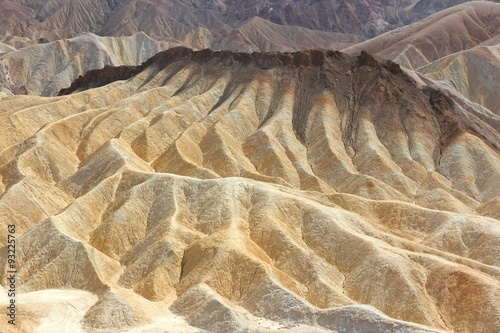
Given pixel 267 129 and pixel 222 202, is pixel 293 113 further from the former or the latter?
pixel 222 202

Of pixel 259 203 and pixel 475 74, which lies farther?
pixel 475 74

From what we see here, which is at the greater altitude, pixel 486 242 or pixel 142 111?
pixel 142 111

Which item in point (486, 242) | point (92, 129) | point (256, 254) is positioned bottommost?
point (486, 242)

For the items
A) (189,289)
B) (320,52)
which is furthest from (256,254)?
(320,52)

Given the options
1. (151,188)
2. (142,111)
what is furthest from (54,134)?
(151,188)

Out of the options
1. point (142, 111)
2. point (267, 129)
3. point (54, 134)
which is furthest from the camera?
point (142, 111)

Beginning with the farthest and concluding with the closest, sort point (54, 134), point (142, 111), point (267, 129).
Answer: point (142, 111) < point (267, 129) < point (54, 134)

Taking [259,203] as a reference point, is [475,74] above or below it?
below

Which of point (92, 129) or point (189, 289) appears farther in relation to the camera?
point (92, 129)
